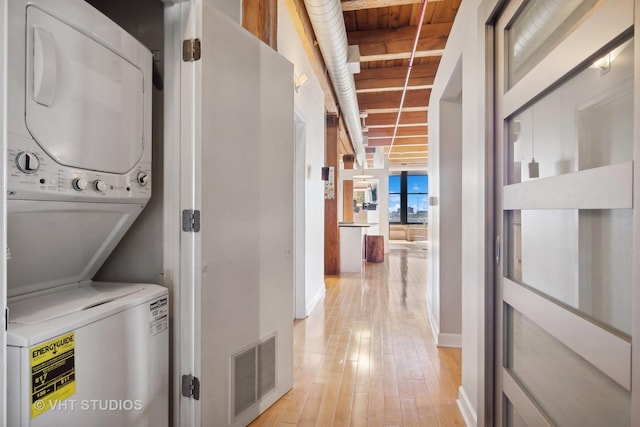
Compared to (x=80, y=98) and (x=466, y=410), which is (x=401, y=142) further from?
(x=80, y=98)

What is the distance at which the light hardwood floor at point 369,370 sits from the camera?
74.0 inches

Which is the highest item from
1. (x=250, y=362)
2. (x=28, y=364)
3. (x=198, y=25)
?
(x=198, y=25)

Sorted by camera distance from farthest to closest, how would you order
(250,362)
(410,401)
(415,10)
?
1. (415,10)
2. (410,401)
3. (250,362)

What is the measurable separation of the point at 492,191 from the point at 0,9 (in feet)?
5.87

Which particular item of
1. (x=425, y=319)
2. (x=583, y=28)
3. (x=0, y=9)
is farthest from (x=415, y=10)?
(x=0, y=9)

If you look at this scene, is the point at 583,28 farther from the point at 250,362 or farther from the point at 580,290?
the point at 250,362

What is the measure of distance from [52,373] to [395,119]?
696cm

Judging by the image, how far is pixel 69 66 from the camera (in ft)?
3.43

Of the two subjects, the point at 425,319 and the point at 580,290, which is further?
the point at 425,319

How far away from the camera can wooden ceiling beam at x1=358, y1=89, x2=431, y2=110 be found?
19.1ft

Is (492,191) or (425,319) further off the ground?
(492,191)

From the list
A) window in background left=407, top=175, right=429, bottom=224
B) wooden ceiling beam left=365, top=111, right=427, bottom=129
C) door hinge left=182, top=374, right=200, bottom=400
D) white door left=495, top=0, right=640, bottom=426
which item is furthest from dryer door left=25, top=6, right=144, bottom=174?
window in background left=407, top=175, right=429, bottom=224

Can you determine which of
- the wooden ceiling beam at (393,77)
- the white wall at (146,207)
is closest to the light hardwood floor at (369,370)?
the white wall at (146,207)

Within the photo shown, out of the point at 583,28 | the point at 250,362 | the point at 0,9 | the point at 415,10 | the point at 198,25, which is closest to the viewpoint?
the point at 0,9
